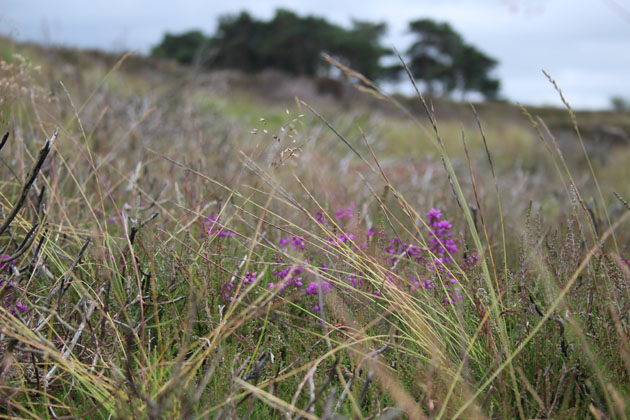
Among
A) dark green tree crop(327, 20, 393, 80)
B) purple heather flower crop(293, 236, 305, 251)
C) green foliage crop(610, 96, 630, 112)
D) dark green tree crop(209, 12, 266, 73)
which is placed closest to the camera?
purple heather flower crop(293, 236, 305, 251)

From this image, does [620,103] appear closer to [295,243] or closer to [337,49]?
[337,49]

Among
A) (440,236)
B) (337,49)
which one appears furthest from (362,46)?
(440,236)

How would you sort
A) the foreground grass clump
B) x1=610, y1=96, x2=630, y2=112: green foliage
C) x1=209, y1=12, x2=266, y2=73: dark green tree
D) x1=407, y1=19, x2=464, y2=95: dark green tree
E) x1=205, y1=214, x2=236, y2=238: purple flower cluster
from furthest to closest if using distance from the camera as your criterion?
x1=407, y1=19, x2=464, y2=95: dark green tree → x1=209, y1=12, x2=266, y2=73: dark green tree → x1=610, y1=96, x2=630, y2=112: green foliage → x1=205, y1=214, x2=236, y2=238: purple flower cluster → the foreground grass clump

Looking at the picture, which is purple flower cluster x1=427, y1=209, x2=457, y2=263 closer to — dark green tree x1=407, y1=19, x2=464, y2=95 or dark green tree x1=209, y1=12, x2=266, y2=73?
dark green tree x1=209, y1=12, x2=266, y2=73

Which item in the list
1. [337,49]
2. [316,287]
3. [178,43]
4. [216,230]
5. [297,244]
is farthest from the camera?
[178,43]

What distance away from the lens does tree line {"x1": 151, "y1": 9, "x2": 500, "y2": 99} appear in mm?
29203

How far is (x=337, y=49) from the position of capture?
1146 inches

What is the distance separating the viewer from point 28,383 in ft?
4.05

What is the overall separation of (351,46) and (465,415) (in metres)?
29.7

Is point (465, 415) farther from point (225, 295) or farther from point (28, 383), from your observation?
point (28, 383)

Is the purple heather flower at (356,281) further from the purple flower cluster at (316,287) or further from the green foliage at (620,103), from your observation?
the green foliage at (620,103)

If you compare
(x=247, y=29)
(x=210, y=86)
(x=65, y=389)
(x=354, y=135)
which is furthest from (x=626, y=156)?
(x=247, y=29)

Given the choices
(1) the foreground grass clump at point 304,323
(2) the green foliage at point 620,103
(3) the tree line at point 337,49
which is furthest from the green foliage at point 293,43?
(1) the foreground grass clump at point 304,323

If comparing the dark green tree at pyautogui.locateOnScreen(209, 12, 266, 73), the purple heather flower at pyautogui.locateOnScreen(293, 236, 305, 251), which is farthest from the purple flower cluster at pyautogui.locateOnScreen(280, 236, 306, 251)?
the dark green tree at pyautogui.locateOnScreen(209, 12, 266, 73)
